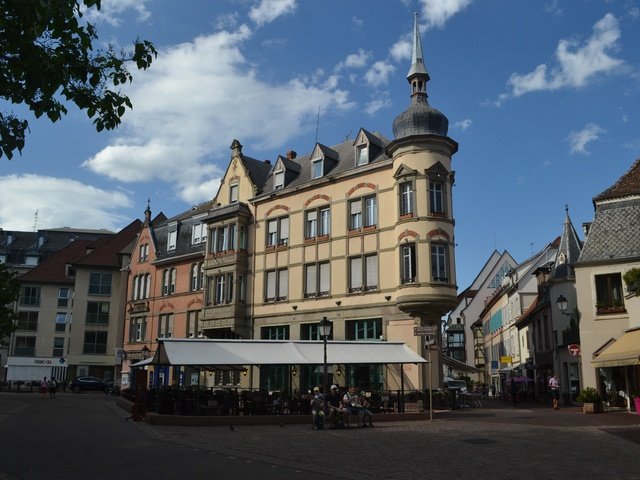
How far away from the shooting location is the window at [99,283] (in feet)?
222

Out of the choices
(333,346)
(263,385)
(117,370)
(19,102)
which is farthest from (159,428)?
(117,370)

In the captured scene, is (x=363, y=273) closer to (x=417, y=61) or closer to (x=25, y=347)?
(x=417, y=61)

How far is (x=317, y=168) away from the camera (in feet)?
132

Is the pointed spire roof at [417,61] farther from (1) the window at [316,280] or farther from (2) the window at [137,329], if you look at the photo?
(2) the window at [137,329]

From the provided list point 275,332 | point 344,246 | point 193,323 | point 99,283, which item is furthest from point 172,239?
point 344,246

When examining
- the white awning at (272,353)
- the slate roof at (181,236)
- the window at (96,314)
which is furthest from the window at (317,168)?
the window at (96,314)

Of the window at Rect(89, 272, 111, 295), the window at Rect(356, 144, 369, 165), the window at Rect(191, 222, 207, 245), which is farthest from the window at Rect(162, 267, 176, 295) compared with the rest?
the window at Rect(356, 144, 369, 165)

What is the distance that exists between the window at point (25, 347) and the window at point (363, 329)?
163ft

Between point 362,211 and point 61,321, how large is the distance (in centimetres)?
5030

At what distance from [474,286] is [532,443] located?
75311 mm

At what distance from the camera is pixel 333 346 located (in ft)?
96.8

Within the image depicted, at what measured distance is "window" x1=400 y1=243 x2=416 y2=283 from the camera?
33.1 meters

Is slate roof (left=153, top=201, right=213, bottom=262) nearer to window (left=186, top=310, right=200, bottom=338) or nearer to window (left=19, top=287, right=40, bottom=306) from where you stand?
window (left=186, top=310, right=200, bottom=338)

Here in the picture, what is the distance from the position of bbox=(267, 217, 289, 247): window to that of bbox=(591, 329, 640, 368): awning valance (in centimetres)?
2016
